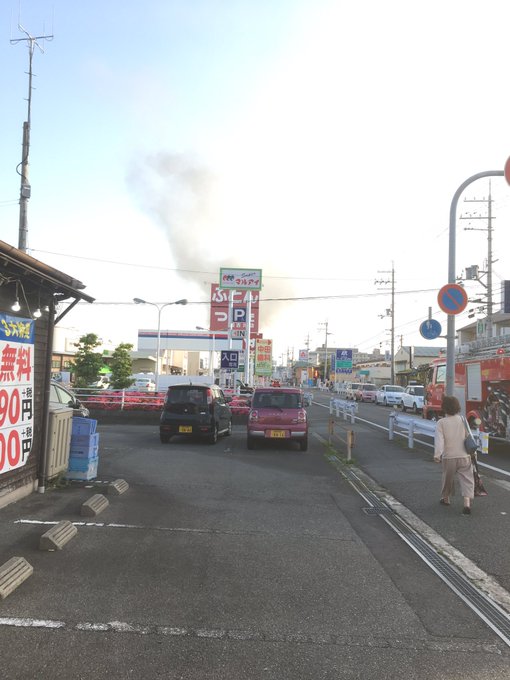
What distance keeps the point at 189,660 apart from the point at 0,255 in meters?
4.41

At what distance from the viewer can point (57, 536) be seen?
5.01 metres

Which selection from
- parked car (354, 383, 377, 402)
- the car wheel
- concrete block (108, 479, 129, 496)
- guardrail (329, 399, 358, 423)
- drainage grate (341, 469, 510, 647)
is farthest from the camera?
parked car (354, 383, 377, 402)

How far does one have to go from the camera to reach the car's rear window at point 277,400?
43.4 feet

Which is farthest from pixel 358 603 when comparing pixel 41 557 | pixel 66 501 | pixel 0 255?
pixel 0 255

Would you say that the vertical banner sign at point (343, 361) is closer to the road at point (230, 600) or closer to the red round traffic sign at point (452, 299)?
the red round traffic sign at point (452, 299)

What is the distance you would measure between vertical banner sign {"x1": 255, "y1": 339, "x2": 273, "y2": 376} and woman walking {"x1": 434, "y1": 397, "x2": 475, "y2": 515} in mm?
41092

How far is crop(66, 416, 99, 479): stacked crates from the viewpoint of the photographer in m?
7.94

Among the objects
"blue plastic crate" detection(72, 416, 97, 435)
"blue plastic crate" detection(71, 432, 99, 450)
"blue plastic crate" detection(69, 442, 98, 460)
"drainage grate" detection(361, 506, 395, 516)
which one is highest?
"blue plastic crate" detection(72, 416, 97, 435)

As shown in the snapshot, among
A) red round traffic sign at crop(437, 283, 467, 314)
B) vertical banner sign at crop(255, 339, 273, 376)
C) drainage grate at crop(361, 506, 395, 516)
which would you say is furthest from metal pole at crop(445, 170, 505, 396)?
vertical banner sign at crop(255, 339, 273, 376)

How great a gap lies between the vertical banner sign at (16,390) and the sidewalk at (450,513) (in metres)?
5.25

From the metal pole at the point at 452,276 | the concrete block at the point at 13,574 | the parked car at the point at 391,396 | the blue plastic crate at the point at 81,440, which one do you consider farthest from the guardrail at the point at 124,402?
the parked car at the point at 391,396

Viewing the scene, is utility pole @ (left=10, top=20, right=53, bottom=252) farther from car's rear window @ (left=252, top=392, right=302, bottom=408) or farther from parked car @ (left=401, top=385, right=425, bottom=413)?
parked car @ (left=401, top=385, right=425, bottom=413)

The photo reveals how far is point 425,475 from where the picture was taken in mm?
9508

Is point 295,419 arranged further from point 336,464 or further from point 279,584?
point 279,584
